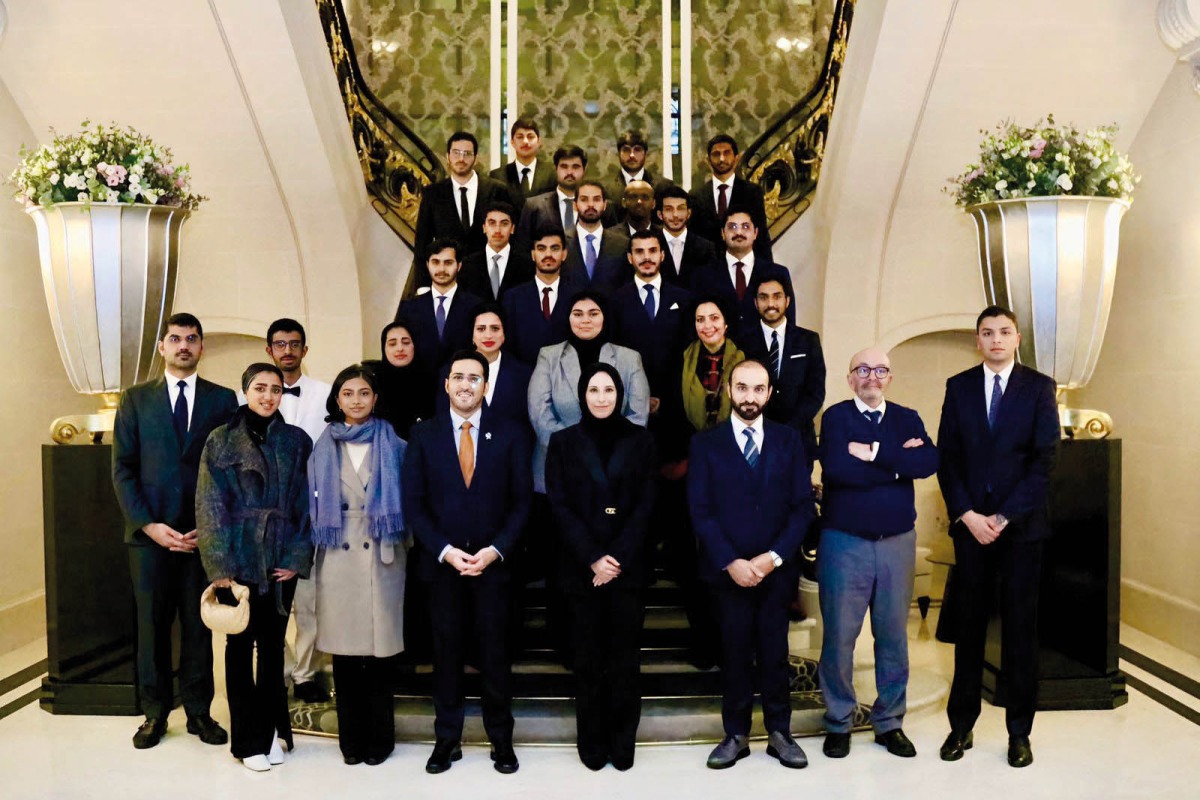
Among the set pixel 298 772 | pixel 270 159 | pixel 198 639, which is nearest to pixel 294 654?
pixel 198 639

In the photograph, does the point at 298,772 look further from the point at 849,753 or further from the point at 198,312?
the point at 198,312

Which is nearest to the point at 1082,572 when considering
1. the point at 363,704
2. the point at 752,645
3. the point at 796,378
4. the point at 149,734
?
the point at 796,378

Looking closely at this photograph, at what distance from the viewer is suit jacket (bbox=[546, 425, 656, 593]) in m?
4.34

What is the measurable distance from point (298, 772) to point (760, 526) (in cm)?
213

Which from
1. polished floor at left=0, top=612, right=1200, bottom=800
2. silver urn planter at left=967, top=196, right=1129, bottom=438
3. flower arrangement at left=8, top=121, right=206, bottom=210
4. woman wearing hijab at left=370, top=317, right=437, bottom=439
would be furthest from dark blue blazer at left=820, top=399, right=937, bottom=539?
flower arrangement at left=8, top=121, right=206, bottom=210

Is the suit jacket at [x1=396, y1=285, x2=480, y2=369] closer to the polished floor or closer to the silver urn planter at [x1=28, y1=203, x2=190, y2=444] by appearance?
the silver urn planter at [x1=28, y1=203, x2=190, y2=444]

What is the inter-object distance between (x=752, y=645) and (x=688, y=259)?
2.21 meters

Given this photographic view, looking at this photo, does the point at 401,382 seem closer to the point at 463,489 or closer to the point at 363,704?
the point at 463,489

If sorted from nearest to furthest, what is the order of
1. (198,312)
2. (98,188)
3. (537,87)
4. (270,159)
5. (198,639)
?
(198,639)
(98,188)
(270,159)
(198,312)
(537,87)

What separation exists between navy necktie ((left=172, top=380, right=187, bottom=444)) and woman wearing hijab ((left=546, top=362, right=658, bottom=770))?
167cm

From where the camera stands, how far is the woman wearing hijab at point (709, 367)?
479 centimetres

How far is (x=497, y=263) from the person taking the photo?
586cm

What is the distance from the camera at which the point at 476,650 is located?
4.89 metres

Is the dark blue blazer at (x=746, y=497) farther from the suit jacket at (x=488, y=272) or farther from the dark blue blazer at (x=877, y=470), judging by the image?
the suit jacket at (x=488, y=272)
